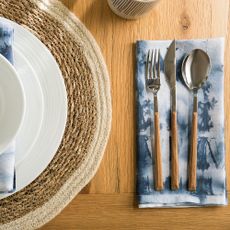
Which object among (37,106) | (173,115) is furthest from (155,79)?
(37,106)

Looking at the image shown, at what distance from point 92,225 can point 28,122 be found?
0.60 ft

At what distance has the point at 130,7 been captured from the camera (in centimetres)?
66

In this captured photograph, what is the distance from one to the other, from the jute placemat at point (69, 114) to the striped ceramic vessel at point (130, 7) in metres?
0.05

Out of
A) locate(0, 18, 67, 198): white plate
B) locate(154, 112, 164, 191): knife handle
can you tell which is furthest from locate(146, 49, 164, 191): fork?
locate(0, 18, 67, 198): white plate

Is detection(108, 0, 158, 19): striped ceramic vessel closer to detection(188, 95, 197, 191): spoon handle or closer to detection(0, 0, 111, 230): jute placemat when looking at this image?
detection(0, 0, 111, 230): jute placemat

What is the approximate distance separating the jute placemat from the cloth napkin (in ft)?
0.22

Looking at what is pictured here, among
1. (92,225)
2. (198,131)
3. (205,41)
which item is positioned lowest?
(92,225)

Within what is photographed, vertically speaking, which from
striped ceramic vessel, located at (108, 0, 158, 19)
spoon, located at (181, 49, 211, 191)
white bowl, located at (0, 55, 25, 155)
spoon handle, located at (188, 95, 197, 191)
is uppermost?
striped ceramic vessel, located at (108, 0, 158, 19)

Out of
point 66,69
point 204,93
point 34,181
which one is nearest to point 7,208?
point 34,181

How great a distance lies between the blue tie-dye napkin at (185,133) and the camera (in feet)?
2.27

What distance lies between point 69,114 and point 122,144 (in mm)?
91

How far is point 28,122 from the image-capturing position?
0.63m

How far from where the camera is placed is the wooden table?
0.69m

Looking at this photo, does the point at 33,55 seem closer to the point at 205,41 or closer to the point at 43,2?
the point at 43,2
